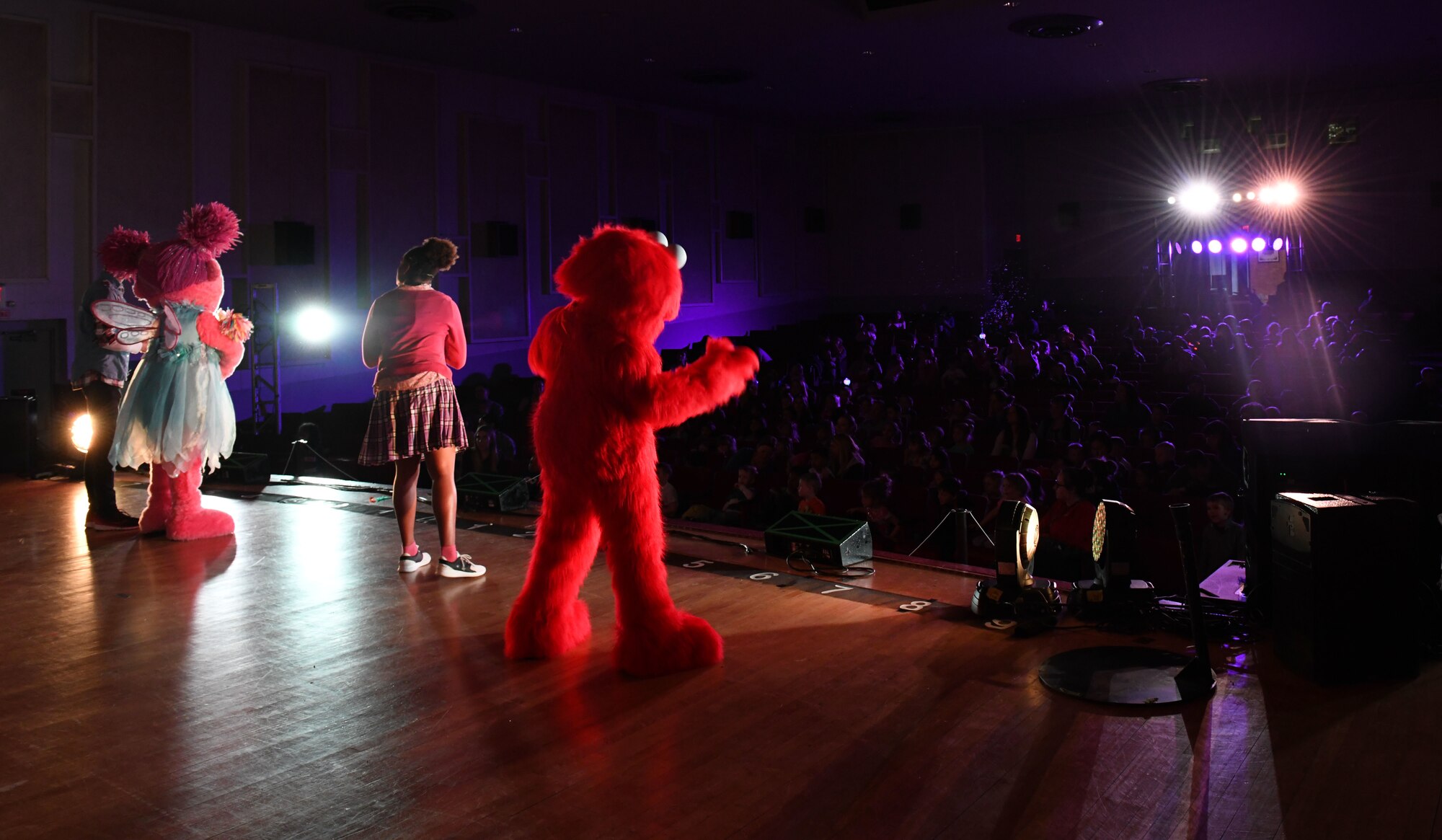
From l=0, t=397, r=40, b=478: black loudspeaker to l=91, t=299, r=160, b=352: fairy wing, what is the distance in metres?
3.40

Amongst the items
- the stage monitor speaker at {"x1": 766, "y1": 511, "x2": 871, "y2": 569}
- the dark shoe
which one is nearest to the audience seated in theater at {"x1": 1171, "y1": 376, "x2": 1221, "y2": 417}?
the stage monitor speaker at {"x1": 766, "y1": 511, "x2": 871, "y2": 569}

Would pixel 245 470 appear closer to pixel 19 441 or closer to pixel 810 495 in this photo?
pixel 19 441

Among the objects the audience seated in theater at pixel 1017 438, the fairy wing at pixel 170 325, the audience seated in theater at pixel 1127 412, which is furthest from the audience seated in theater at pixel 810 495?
the audience seated in theater at pixel 1127 412

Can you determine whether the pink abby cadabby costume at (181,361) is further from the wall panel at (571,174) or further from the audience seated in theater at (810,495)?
the wall panel at (571,174)

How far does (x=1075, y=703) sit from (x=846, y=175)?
1853cm

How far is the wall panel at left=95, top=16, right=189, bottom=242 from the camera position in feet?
33.8

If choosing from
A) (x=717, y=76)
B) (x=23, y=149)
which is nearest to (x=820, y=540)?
(x=23, y=149)

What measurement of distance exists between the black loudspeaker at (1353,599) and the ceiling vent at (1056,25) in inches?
381

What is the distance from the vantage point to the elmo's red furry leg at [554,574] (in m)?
3.68

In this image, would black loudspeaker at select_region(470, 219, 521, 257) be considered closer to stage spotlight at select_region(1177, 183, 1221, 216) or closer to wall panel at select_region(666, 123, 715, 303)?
wall panel at select_region(666, 123, 715, 303)

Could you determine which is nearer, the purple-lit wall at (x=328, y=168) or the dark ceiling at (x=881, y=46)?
the purple-lit wall at (x=328, y=168)

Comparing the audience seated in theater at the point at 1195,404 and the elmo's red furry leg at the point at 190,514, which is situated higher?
the audience seated in theater at the point at 1195,404

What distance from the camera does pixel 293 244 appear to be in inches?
451

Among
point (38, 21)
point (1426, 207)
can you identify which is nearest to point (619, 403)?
point (38, 21)
